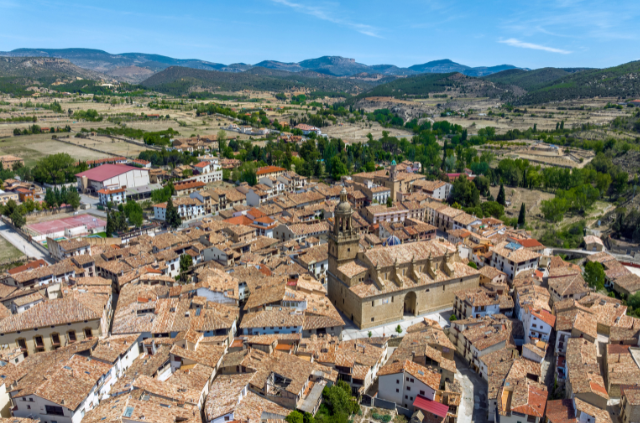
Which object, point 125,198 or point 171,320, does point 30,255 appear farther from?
point 171,320

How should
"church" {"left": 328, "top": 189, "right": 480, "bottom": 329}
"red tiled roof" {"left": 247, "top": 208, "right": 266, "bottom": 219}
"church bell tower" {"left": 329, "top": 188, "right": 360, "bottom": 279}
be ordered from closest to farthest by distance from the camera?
"church" {"left": 328, "top": 189, "right": 480, "bottom": 329} < "church bell tower" {"left": 329, "top": 188, "right": 360, "bottom": 279} < "red tiled roof" {"left": 247, "top": 208, "right": 266, "bottom": 219}

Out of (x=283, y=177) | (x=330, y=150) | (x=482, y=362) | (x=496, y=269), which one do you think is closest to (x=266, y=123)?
(x=330, y=150)

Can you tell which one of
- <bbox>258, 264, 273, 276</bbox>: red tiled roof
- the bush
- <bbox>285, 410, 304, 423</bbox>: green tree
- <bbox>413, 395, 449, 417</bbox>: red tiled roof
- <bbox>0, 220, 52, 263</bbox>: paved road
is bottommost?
the bush

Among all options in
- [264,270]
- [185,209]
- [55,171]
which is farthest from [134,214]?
[55,171]

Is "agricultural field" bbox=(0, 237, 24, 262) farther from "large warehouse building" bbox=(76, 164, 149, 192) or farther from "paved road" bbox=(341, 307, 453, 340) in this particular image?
"paved road" bbox=(341, 307, 453, 340)

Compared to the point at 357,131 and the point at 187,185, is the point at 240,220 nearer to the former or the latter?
the point at 187,185

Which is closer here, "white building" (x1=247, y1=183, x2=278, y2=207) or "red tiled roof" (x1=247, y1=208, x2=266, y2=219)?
"red tiled roof" (x1=247, y1=208, x2=266, y2=219)

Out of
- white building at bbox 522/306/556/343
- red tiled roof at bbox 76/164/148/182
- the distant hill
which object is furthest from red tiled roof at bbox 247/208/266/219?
the distant hill
